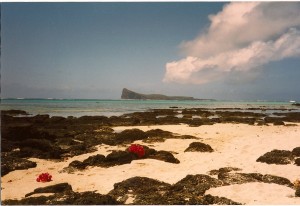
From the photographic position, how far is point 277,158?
11.1 meters

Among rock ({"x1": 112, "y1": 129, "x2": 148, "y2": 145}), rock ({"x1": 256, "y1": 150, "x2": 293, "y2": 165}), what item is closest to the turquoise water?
rock ({"x1": 112, "y1": 129, "x2": 148, "y2": 145})

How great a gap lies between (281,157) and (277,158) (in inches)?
12.8

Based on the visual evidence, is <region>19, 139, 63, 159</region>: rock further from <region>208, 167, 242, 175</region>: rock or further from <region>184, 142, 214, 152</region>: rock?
<region>208, 167, 242, 175</region>: rock

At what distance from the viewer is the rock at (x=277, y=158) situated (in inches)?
431

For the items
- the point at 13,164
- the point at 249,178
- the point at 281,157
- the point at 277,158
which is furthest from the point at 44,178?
the point at 281,157

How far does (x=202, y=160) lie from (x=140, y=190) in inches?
164

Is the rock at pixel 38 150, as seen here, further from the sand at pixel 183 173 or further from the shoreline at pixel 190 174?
the sand at pixel 183 173

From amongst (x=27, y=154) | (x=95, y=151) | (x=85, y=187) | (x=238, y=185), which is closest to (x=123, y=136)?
(x=95, y=151)

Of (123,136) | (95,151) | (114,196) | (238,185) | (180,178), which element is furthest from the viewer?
(123,136)

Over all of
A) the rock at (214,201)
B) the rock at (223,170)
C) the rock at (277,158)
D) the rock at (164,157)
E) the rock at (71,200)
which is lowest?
the rock at (71,200)

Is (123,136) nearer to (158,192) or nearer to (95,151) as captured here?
(95,151)

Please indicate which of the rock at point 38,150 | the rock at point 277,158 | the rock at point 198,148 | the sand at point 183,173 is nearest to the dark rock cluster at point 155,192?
the sand at point 183,173

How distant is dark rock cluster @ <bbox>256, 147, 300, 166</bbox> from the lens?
10.9m

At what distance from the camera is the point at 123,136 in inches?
656
